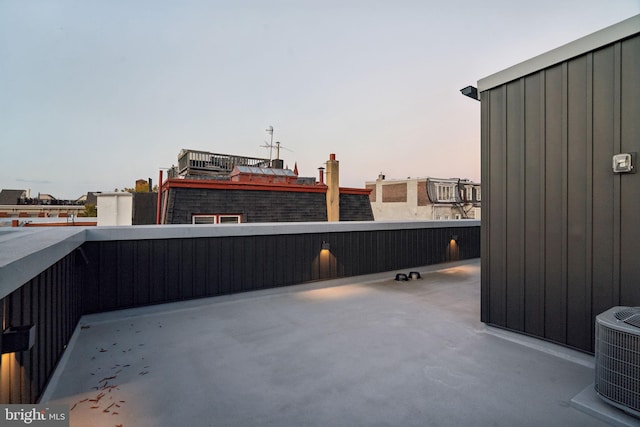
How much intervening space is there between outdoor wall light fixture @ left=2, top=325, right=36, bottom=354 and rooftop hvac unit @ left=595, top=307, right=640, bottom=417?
180 inches

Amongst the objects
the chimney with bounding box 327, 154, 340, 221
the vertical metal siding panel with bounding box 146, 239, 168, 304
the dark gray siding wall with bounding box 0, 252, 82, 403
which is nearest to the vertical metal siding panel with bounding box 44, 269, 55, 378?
the dark gray siding wall with bounding box 0, 252, 82, 403

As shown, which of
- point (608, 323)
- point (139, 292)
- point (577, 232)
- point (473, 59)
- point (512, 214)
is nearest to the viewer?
point (608, 323)

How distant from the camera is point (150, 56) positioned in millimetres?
10383

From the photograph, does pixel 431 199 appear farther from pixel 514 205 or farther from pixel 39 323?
pixel 39 323

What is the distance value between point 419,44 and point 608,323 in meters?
9.57

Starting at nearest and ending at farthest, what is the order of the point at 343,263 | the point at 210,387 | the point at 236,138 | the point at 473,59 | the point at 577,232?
the point at 210,387, the point at 577,232, the point at 343,263, the point at 473,59, the point at 236,138

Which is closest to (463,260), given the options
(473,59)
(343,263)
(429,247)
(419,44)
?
(429,247)

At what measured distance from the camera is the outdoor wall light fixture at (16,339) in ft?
6.01

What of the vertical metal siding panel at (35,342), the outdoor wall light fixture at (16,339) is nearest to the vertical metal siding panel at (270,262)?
the vertical metal siding panel at (35,342)

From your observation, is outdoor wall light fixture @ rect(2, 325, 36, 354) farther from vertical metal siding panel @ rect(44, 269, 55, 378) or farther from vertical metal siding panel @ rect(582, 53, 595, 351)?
vertical metal siding panel @ rect(582, 53, 595, 351)

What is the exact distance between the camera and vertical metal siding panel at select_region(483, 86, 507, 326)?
14.2ft

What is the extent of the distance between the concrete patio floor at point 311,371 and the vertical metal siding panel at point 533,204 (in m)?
0.44

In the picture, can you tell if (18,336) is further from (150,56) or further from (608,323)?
(150,56)

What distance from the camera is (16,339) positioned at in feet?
6.22
